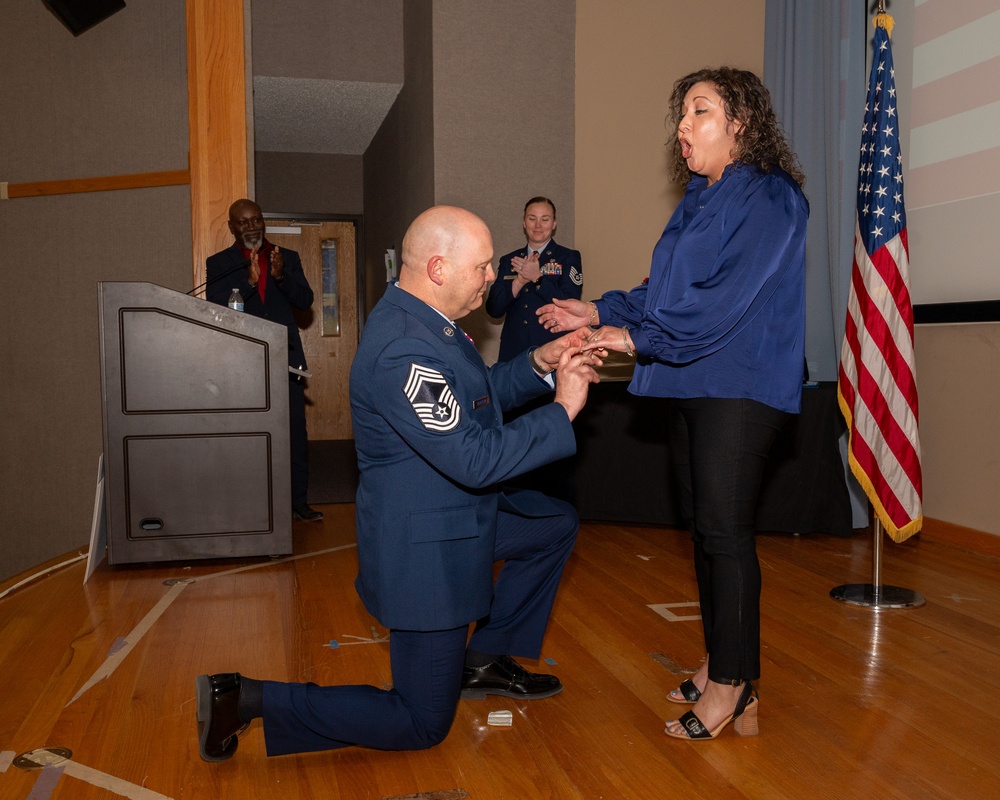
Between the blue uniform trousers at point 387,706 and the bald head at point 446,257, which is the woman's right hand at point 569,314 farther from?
the blue uniform trousers at point 387,706

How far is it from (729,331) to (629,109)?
4.10 m

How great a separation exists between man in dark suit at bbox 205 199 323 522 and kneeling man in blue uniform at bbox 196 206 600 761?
251cm

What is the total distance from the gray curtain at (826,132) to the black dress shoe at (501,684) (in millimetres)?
2657

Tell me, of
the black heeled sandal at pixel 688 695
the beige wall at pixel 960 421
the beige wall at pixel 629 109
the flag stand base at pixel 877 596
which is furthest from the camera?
the beige wall at pixel 629 109

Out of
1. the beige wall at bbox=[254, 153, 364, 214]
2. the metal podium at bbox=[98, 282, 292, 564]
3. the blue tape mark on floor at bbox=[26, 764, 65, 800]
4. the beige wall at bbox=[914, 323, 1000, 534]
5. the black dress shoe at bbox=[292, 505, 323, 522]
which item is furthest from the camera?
the beige wall at bbox=[254, 153, 364, 214]

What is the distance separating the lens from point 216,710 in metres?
1.78

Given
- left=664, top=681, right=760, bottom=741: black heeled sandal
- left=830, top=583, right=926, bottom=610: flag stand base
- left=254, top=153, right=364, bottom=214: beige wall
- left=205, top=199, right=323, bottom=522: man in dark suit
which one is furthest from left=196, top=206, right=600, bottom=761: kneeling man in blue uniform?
left=254, top=153, right=364, bottom=214: beige wall

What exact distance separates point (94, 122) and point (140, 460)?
8.97 feet

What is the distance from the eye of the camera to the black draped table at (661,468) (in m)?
4.15

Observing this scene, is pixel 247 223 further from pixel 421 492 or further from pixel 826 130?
pixel 826 130

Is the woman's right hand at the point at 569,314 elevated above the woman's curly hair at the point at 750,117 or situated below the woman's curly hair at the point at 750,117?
below

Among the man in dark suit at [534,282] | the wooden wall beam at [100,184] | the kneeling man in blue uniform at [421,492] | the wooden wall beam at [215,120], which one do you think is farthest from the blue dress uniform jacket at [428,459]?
the wooden wall beam at [100,184]

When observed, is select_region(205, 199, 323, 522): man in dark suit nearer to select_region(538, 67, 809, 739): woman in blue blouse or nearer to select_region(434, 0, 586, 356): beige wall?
select_region(434, 0, 586, 356): beige wall

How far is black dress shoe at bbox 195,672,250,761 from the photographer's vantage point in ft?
5.79
